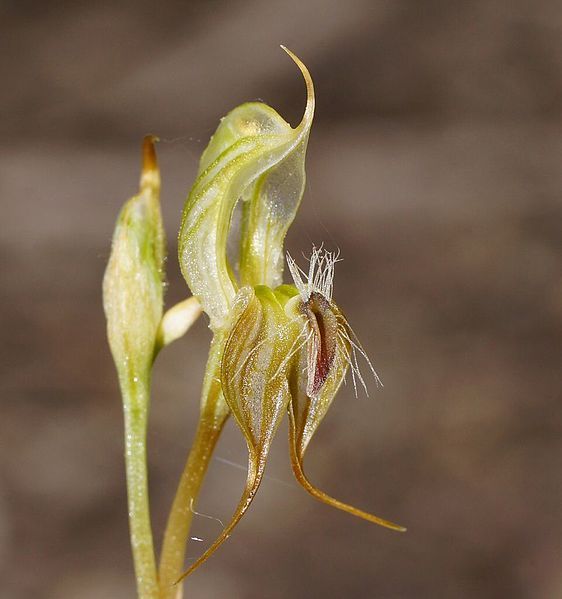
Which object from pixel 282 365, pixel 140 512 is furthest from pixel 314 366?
pixel 140 512

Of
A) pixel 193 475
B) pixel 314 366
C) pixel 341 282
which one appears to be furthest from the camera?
pixel 341 282

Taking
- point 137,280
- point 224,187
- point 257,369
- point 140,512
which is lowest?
point 140,512

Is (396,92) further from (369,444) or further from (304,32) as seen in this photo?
(369,444)

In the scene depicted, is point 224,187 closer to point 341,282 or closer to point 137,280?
point 137,280

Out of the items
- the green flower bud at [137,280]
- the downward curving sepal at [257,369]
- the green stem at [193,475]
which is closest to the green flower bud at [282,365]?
the downward curving sepal at [257,369]

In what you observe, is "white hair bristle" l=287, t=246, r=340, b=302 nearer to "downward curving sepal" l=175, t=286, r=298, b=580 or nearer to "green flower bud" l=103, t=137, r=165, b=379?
"downward curving sepal" l=175, t=286, r=298, b=580

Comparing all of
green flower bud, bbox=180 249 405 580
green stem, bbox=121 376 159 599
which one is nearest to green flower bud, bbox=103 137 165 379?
green stem, bbox=121 376 159 599
